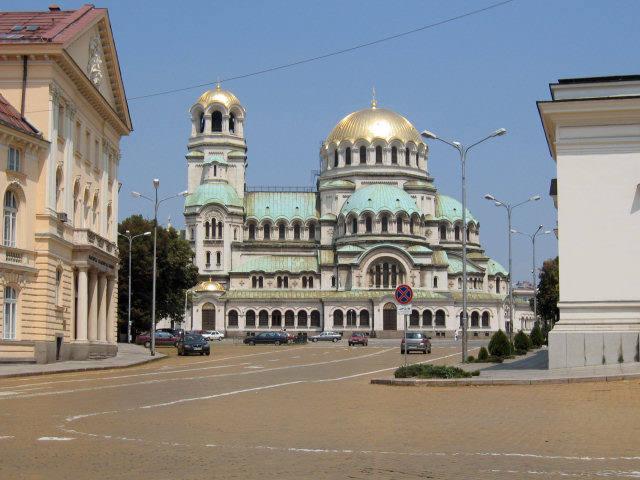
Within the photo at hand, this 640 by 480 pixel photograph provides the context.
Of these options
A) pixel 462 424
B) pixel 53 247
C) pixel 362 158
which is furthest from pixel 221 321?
pixel 462 424

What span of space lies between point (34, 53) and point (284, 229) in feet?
256

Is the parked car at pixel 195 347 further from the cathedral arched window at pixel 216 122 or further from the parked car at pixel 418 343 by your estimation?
the cathedral arched window at pixel 216 122

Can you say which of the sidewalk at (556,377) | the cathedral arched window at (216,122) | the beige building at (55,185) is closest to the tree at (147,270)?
the beige building at (55,185)

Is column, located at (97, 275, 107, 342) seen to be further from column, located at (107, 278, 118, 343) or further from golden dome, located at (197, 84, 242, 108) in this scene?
golden dome, located at (197, 84, 242, 108)

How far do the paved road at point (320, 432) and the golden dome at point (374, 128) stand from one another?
294 feet

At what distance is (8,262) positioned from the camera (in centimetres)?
3238

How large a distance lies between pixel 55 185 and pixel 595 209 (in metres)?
20.9

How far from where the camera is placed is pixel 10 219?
3325cm

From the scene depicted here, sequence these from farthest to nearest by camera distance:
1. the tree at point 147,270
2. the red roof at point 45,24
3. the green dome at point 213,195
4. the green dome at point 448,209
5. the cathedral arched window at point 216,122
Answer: the green dome at point 448,209 → the cathedral arched window at point 216,122 → the green dome at point 213,195 → the tree at point 147,270 → the red roof at point 45,24

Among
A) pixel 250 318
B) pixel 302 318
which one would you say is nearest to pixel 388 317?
pixel 302 318

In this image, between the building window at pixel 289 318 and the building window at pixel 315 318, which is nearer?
the building window at pixel 315 318

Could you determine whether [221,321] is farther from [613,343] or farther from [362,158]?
[613,343]

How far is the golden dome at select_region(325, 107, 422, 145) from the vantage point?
111312 millimetres

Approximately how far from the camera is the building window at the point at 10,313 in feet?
107
